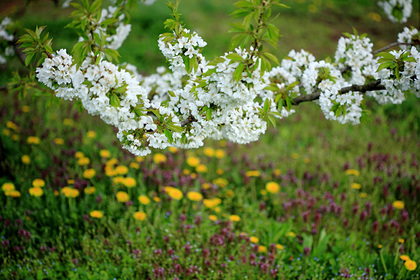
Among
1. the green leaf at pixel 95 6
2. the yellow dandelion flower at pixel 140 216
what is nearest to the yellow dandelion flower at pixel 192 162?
the yellow dandelion flower at pixel 140 216

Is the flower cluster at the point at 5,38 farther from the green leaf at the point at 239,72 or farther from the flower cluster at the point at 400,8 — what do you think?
the flower cluster at the point at 400,8

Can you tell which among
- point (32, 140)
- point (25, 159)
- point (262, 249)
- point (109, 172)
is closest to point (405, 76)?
point (262, 249)

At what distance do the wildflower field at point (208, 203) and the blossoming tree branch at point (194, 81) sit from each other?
0.78 meters

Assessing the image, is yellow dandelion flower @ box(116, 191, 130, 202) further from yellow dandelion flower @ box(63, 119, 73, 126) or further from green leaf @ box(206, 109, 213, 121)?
yellow dandelion flower @ box(63, 119, 73, 126)

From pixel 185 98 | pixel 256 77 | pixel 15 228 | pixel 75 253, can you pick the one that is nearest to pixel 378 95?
pixel 256 77

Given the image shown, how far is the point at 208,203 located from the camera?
117 inches

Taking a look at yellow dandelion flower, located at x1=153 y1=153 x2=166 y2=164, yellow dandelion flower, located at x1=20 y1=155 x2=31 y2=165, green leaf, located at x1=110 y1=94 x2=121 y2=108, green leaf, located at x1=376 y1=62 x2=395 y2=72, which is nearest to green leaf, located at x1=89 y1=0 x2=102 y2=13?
green leaf, located at x1=110 y1=94 x2=121 y2=108

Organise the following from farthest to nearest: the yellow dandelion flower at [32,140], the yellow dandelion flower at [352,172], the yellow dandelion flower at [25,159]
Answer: the yellow dandelion flower at [32,140], the yellow dandelion flower at [352,172], the yellow dandelion flower at [25,159]

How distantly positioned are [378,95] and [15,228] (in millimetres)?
3202

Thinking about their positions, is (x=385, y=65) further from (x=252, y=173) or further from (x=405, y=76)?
(x=252, y=173)

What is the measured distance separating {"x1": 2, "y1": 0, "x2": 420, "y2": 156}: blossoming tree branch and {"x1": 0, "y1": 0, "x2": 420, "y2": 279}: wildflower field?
0.78 metres

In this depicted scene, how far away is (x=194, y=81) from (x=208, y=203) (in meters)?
1.48

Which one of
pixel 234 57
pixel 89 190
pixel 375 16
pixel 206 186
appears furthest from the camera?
pixel 375 16

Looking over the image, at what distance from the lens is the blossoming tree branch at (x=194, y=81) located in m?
1.56
